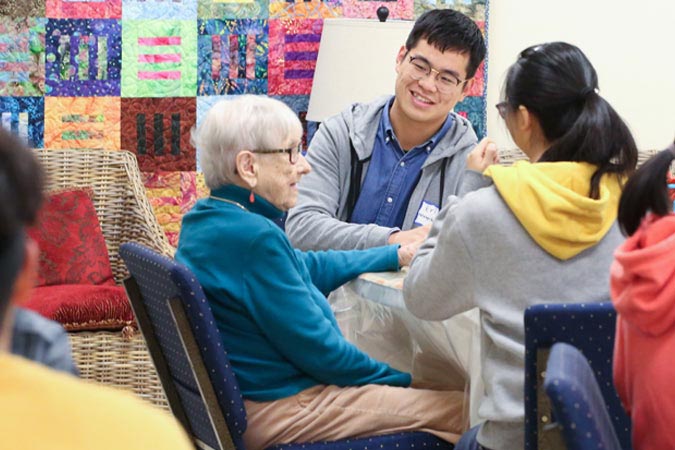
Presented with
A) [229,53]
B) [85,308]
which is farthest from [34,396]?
[229,53]

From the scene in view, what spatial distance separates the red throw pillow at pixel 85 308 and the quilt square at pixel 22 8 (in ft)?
4.54

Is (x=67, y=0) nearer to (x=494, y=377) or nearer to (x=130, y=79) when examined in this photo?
(x=130, y=79)

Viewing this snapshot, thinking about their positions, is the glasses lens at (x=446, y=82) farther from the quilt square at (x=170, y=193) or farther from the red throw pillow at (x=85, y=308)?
the quilt square at (x=170, y=193)

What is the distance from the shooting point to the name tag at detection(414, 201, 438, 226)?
294 cm

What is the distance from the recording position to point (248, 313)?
82.7 inches

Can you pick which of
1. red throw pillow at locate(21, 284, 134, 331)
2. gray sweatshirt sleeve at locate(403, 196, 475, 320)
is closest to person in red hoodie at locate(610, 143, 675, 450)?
gray sweatshirt sleeve at locate(403, 196, 475, 320)

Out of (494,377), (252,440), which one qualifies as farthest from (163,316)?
(494,377)

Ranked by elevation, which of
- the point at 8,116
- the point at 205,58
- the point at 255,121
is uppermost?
the point at 255,121

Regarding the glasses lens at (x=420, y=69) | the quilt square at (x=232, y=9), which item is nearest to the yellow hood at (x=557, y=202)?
the glasses lens at (x=420, y=69)

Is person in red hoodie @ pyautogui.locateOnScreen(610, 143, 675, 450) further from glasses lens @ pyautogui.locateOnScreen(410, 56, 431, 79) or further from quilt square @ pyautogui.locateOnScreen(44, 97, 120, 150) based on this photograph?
quilt square @ pyautogui.locateOnScreen(44, 97, 120, 150)

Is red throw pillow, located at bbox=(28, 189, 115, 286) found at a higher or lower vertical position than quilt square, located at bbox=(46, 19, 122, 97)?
lower

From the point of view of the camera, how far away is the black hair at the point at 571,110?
6.20ft

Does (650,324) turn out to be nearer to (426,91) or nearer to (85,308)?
(426,91)

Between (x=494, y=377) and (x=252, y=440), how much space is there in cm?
49
